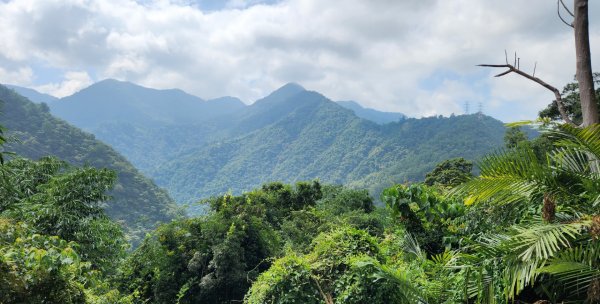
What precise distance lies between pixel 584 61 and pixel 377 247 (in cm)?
329

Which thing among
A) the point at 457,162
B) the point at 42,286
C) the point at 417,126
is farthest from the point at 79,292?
the point at 417,126

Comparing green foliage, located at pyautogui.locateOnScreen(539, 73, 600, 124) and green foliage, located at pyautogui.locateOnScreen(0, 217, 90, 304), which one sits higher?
green foliage, located at pyautogui.locateOnScreen(539, 73, 600, 124)

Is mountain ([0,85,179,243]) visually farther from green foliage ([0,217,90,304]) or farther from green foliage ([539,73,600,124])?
green foliage ([0,217,90,304])

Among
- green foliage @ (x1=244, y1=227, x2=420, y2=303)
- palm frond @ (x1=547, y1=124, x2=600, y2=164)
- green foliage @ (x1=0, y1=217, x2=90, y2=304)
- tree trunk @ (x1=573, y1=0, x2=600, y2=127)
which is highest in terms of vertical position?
tree trunk @ (x1=573, y1=0, x2=600, y2=127)

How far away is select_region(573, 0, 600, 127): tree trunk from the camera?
3832 millimetres

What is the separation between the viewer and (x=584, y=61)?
3.87m

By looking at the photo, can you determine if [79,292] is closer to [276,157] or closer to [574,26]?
[574,26]

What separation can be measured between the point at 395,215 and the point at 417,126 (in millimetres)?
144970

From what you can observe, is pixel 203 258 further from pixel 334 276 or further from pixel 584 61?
pixel 584 61

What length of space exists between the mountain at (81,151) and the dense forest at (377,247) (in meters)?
60.8

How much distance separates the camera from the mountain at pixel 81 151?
230 ft

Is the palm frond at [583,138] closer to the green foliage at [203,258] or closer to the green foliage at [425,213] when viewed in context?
the green foliage at [425,213]

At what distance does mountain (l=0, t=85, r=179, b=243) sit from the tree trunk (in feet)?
229

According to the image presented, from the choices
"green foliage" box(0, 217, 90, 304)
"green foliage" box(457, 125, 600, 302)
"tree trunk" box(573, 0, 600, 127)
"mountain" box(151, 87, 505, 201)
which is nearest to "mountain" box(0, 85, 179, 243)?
"mountain" box(151, 87, 505, 201)
